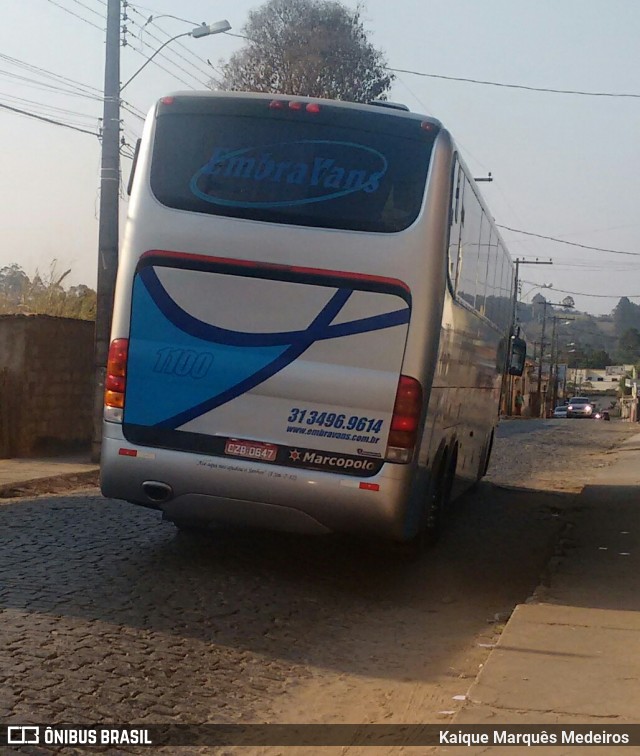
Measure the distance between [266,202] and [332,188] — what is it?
507mm

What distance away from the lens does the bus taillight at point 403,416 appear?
806 cm

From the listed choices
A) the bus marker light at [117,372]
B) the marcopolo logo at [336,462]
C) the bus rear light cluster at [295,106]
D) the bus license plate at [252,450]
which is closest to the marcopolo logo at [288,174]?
the bus rear light cluster at [295,106]

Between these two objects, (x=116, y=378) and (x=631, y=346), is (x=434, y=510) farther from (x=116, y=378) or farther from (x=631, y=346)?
(x=631, y=346)

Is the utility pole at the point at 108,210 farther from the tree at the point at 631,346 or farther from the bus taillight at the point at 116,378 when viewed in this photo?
the tree at the point at 631,346

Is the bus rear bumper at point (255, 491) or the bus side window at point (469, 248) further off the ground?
the bus side window at point (469, 248)

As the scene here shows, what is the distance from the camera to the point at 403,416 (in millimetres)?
8078

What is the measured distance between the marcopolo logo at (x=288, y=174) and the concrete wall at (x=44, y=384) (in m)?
10.6

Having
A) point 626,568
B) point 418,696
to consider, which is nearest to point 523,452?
point 626,568

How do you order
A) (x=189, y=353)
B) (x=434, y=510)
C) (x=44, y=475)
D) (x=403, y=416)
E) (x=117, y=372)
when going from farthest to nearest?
(x=44, y=475), (x=434, y=510), (x=117, y=372), (x=189, y=353), (x=403, y=416)

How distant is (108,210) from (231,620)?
1106 cm

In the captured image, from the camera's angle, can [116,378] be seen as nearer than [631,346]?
Yes

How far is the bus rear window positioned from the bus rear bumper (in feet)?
6.04

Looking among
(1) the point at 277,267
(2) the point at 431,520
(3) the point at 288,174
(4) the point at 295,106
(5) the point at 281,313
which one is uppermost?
(4) the point at 295,106

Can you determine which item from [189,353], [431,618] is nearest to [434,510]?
[431,618]
